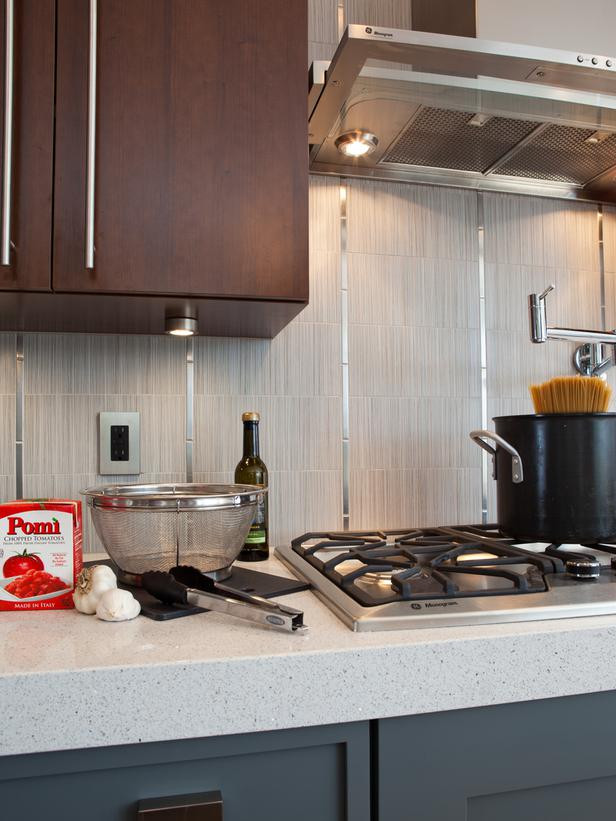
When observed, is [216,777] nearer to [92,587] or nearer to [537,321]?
[92,587]

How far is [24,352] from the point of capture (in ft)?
4.05

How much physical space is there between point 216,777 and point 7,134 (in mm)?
884

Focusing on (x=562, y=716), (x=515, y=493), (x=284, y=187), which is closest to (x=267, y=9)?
(x=284, y=187)

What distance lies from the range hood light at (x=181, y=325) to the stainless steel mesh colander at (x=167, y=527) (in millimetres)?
371

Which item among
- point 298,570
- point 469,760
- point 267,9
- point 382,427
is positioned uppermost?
point 267,9

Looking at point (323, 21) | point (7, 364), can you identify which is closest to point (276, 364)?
point (7, 364)

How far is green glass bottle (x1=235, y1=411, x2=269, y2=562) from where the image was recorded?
3.76 ft

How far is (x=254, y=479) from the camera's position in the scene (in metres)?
1.21

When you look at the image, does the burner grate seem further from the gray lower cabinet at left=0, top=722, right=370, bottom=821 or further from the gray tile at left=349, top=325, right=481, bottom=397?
the gray tile at left=349, top=325, right=481, bottom=397

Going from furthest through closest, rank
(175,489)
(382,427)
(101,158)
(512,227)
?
(512,227) → (382,427) → (175,489) → (101,158)

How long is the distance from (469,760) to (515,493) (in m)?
0.44

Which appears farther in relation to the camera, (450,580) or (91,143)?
(91,143)

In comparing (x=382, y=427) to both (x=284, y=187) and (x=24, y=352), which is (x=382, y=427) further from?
(x=24, y=352)

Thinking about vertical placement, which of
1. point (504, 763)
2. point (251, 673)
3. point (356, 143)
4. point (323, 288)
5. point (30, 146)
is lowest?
point (504, 763)
